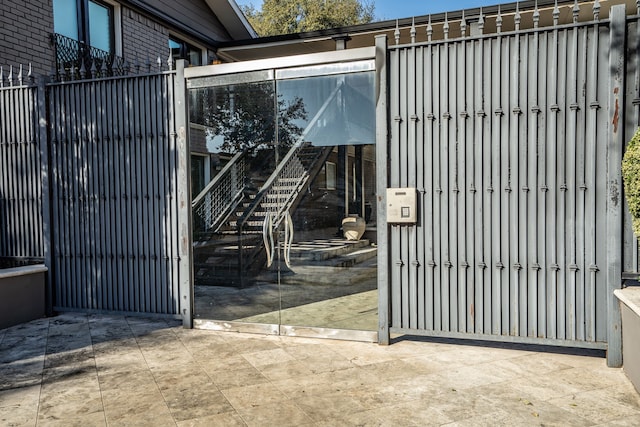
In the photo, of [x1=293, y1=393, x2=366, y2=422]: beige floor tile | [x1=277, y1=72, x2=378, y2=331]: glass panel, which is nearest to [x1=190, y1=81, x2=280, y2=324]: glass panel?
[x1=277, y1=72, x2=378, y2=331]: glass panel

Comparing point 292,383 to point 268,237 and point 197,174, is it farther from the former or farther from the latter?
point 197,174

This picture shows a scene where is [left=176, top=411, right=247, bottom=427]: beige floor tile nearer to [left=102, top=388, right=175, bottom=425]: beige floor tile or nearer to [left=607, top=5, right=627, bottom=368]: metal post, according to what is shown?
[left=102, top=388, right=175, bottom=425]: beige floor tile

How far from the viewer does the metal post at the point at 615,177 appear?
344 cm

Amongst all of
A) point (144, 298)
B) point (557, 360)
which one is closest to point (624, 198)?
point (557, 360)

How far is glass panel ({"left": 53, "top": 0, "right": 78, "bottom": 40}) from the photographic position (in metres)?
7.64

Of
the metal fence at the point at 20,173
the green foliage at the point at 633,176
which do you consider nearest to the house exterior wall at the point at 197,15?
the metal fence at the point at 20,173

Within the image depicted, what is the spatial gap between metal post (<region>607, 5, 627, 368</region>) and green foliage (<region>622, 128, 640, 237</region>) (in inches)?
10.1

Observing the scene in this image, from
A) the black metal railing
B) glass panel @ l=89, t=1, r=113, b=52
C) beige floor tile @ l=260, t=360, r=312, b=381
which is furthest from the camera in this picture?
glass panel @ l=89, t=1, r=113, b=52

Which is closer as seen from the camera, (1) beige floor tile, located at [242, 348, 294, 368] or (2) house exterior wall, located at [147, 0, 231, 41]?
(1) beige floor tile, located at [242, 348, 294, 368]

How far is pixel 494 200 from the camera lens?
150 inches

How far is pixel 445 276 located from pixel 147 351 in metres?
2.68

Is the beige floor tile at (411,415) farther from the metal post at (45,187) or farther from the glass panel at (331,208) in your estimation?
the metal post at (45,187)

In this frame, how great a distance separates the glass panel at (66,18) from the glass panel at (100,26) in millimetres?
292

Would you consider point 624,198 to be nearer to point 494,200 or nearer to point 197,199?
point 494,200
